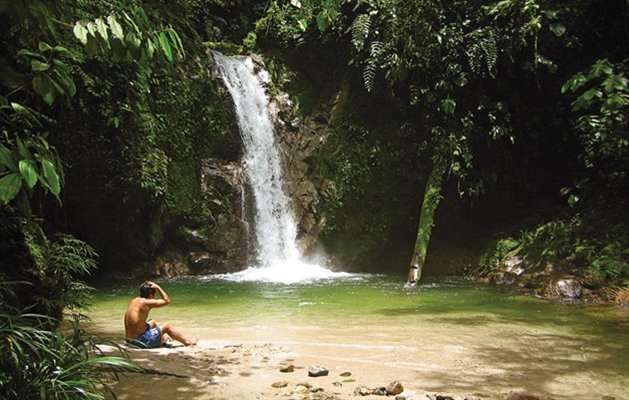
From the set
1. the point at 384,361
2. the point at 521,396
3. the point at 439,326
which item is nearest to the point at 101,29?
the point at 521,396

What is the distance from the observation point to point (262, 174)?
14.2 m

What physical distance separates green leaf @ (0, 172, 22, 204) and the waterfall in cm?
1102

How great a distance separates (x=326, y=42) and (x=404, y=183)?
4464mm

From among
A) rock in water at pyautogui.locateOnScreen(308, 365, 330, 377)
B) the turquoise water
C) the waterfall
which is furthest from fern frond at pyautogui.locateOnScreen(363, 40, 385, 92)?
rock in water at pyautogui.locateOnScreen(308, 365, 330, 377)

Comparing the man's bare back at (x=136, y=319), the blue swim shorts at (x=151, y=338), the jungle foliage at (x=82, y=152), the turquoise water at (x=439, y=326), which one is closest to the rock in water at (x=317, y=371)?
the turquoise water at (x=439, y=326)

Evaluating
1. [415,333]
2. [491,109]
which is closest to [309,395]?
[415,333]

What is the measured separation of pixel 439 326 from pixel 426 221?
4.50 metres

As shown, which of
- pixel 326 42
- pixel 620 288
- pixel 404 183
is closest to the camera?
pixel 620 288

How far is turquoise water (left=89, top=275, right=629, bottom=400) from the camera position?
453cm

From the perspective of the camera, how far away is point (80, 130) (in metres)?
9.50

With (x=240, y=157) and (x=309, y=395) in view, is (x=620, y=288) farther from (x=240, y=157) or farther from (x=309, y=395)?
(x=240, y=157)

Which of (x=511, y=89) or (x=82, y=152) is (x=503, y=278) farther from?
(x=82, y=152)

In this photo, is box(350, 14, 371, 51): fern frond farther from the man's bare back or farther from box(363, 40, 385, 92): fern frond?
the man's bare back

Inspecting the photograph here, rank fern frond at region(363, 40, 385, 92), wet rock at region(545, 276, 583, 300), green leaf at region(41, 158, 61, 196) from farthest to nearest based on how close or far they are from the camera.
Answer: fern frond at region(363, 40, 385, 92) < wet rock at region(545, 276, 583, 300) < green leaf at region(41, 158, 61, 196)
